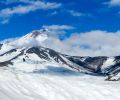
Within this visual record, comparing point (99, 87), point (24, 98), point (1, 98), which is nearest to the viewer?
point (1, 98)

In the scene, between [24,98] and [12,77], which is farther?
[12,77]

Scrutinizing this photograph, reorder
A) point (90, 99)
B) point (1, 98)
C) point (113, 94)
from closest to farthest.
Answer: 1. point (1, 98)
2. point (90, 99)
3. point (113, 94)

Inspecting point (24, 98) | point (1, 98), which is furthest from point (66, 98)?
point (1, 98)

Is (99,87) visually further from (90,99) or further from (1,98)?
(1,98)

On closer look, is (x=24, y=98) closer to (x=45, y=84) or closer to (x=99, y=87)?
(x=45, y=84)

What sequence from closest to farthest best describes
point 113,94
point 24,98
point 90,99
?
1. point 24,98
2. point 90,99
3. point 113,94

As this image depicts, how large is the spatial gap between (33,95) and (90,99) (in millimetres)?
22064

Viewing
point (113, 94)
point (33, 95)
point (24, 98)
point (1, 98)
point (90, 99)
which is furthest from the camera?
point (113, 94)

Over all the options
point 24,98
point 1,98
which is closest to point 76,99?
point 24,98

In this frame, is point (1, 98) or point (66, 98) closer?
point (1, 98)

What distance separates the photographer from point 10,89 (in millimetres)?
133375

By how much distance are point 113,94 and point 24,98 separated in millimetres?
42983

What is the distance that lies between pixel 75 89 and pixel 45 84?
1188 cm

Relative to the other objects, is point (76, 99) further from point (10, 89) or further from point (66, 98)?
point (10, 89)
